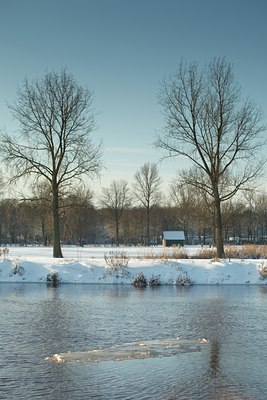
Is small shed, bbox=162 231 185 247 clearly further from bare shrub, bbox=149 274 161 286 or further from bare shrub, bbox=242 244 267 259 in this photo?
bare shrub, bbox=149 274 161 286

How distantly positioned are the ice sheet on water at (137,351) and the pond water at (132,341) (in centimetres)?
19

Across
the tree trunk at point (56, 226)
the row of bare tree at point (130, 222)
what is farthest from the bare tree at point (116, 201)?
the tree trunk at point (56, 226)

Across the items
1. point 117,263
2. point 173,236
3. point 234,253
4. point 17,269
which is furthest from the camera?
point 173,236

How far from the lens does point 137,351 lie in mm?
11586

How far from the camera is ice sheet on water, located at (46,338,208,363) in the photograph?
1091cm

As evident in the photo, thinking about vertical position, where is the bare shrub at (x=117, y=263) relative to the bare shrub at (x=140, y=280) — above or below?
above

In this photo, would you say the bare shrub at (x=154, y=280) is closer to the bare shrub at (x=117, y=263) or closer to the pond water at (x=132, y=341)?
the bare shrub at (x=117, y=263)

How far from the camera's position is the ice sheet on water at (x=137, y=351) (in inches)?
429

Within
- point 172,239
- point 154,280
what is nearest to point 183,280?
point 154,280

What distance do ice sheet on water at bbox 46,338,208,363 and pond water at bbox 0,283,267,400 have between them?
0.19 metres

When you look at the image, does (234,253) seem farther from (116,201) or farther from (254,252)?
(116,201)

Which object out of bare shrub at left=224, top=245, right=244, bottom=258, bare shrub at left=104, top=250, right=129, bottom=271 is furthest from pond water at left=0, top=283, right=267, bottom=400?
bare shrub at left=224, top=245, right=244, bottom=258

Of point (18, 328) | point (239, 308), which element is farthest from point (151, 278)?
point (18, 328)

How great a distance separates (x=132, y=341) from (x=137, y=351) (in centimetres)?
107
